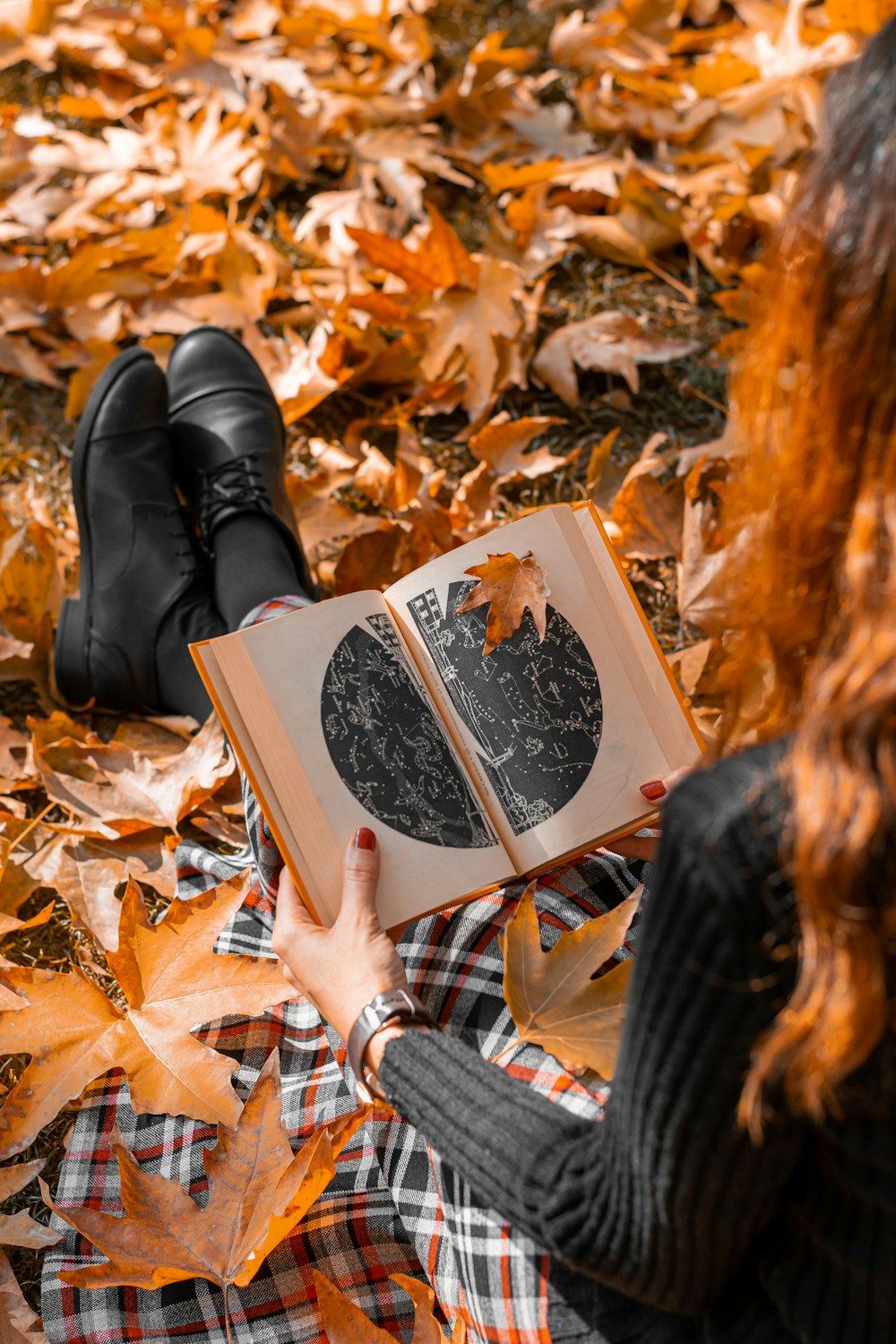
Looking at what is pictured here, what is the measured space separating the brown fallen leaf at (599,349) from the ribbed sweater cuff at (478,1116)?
1.17 meters

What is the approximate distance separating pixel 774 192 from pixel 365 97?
779mm

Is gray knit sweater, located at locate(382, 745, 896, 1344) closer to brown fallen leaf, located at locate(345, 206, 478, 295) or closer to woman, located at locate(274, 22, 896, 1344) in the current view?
woman, located at locate(274, 22, 896, 1344)

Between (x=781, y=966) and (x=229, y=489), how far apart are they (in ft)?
3.85

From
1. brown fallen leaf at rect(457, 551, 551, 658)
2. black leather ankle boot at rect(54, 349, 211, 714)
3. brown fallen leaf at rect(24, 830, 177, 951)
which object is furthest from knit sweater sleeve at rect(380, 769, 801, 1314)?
black leather ankle boot at rect(54, 349, 211, 714)

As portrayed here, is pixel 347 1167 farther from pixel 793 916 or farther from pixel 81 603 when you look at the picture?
pixel 81 603

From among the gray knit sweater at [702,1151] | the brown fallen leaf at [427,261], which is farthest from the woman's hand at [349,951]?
the brown fallen leaf at [427,261]

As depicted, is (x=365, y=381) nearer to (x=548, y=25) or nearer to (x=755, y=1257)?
(x=548, y=25)

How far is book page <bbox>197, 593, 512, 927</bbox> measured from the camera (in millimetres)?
903

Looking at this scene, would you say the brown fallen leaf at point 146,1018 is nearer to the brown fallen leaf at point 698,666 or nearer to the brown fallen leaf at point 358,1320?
the brown fallen leaf at point 358,1320

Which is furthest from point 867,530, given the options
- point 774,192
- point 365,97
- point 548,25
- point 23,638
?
point 548,25

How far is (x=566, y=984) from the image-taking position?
2.85ft

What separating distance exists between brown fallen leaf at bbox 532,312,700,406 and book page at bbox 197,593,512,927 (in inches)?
33.8

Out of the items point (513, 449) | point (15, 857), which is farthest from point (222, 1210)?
point (513, 449)

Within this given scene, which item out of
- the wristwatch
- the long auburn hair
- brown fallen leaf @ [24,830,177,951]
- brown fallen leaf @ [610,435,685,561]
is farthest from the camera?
brown fallen leaf @ [610,435,685,561]
